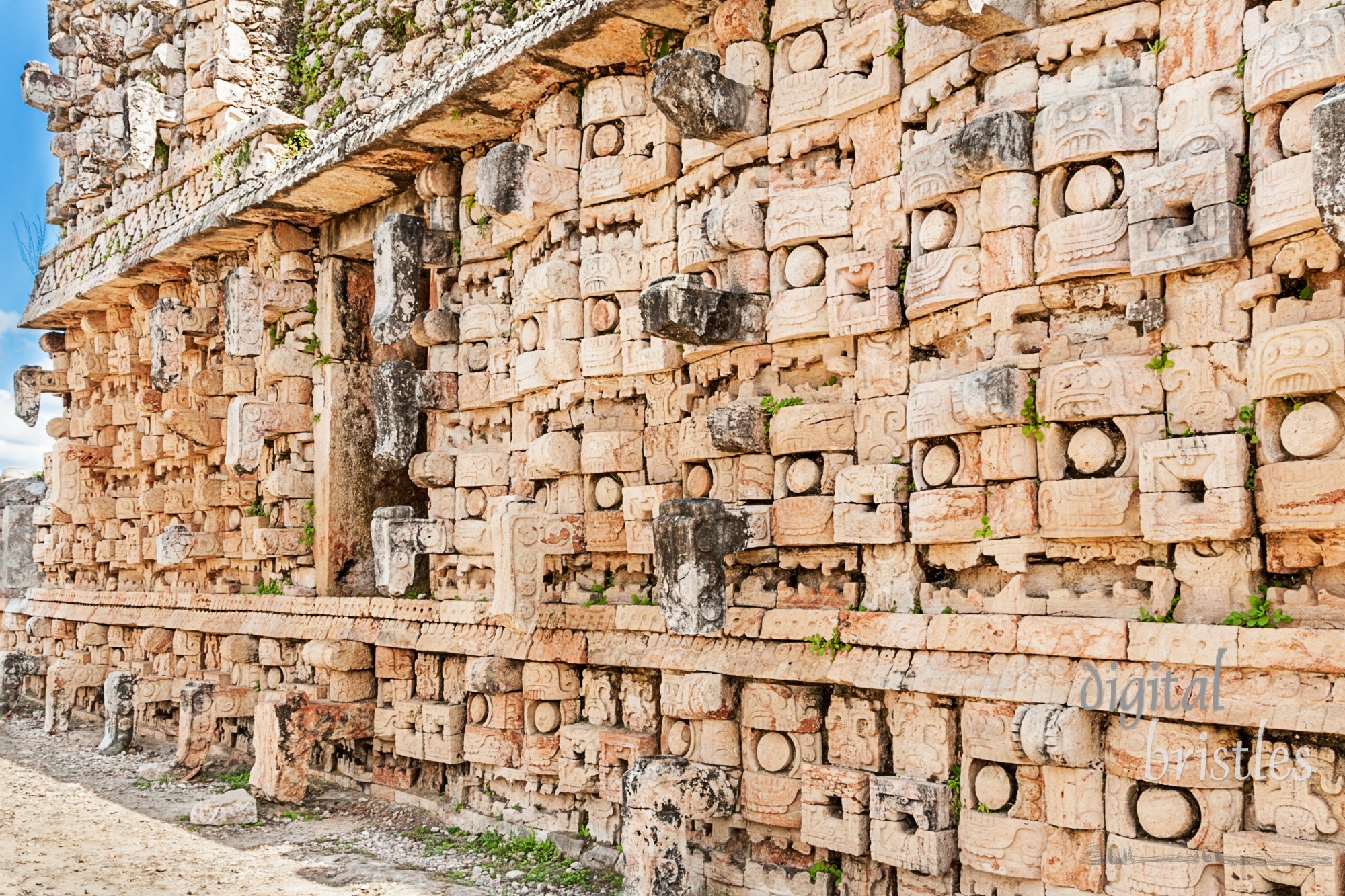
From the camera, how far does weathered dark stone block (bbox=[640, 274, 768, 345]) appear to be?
559cm

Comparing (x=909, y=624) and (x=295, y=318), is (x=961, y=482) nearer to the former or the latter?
(x=909, y=624)

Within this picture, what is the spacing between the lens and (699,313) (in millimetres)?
5594

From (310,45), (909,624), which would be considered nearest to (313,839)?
(909,624)

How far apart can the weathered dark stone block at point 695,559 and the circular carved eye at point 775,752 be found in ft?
2.01

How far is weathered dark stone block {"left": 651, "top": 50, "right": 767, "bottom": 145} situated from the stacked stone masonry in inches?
0.9

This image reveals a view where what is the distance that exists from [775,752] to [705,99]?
10.5 feet

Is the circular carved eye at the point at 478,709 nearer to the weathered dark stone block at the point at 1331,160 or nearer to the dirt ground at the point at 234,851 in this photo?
the dirt ground at the point at 234,851

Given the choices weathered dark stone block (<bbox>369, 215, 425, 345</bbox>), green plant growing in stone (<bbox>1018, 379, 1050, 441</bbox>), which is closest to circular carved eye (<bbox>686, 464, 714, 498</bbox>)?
green plant growing in stone (<bbox>1018, 379, 1050, 441</bbox>)

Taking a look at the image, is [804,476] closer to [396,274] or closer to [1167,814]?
[1167,814]

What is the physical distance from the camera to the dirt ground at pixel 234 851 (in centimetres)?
612

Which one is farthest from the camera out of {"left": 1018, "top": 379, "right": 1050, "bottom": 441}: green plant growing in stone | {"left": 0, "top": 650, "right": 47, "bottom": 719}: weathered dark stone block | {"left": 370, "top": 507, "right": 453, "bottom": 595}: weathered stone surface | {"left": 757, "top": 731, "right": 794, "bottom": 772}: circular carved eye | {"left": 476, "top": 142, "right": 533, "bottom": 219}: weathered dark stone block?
{"left": 0, "top": 650, "right": 47, "bottom": 719}: weathered dark stone block

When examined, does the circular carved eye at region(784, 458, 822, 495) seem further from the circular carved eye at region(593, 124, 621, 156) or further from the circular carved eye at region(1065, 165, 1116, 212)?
the circular carved eye at region(593, 124, 621, 156)

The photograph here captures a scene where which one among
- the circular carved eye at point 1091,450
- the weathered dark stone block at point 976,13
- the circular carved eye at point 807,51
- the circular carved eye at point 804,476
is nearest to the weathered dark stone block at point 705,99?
the circular carved eye at point 807,51

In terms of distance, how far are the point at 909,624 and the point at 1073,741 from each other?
2.94 ft
